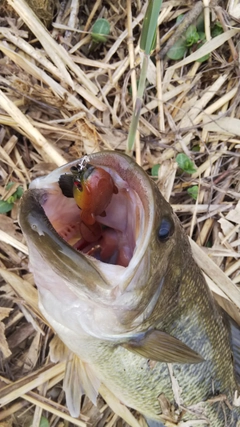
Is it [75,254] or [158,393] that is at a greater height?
[75,254]

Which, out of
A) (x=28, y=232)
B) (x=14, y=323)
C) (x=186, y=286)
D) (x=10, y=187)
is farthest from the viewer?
(x=14, y=323)

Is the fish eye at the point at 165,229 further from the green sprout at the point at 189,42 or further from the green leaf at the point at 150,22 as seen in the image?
the green sprout at the point at 189,42

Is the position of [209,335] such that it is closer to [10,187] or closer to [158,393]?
[158,393]

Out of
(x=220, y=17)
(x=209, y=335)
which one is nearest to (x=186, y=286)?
(x=209, y=335)

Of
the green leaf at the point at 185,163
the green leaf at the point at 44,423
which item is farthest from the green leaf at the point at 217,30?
the green leaf at the point at 44,423

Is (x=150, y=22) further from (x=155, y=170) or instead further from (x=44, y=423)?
(x=44, y=423)

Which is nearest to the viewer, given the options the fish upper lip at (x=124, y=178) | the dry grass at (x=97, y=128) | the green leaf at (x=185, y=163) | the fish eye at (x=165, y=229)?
the fish upper lip at (x=124, y=178)
